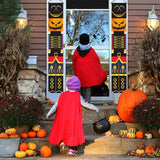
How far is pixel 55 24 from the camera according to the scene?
7.61 meters

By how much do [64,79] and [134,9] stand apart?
8.83 feet

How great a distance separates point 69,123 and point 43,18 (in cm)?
430

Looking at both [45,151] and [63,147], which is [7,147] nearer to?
[45,151]

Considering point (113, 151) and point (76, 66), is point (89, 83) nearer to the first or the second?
point (76, 66)

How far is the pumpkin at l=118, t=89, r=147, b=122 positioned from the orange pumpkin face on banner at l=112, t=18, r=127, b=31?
9.53 ft

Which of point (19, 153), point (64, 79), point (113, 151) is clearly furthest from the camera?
point (64, 79)

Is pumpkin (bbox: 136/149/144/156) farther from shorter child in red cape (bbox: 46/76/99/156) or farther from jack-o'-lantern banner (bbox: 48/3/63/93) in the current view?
jack-o'-lantern banner (bbox: 48/3/63/93)

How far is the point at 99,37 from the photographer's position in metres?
7.77

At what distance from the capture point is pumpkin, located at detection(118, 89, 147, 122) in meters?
5.00

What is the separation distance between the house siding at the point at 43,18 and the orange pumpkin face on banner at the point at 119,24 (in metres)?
0.16

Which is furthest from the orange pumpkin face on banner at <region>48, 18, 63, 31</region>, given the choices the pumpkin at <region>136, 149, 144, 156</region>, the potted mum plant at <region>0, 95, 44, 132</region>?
the pumpkin at <region>136, 149, 144, 156</region>

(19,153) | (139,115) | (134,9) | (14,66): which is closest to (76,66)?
(14,66)

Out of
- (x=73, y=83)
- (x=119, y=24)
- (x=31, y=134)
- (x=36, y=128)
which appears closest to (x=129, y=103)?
(x=73, y=83)

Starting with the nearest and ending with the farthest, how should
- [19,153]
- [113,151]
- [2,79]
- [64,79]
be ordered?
1. [19,153]
2. [113,151]
3. [2,79]
4. [64,79]
